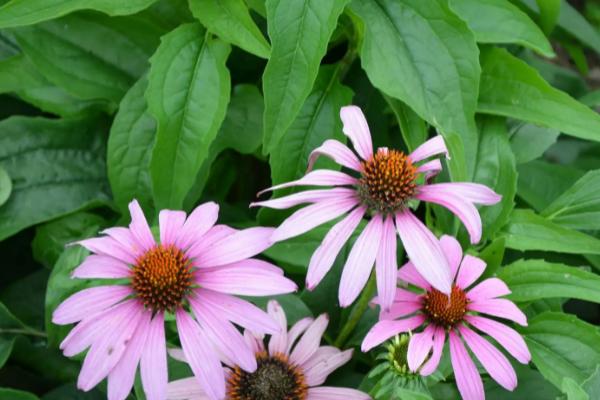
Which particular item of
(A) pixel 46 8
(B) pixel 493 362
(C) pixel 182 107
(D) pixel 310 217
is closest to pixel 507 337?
(B) pixel 493 362

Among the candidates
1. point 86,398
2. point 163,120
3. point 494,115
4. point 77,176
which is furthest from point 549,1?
point 86,398

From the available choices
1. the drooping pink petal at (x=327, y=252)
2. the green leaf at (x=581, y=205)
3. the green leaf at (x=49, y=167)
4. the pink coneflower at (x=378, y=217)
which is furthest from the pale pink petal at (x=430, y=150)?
the green leaf at (x=49, y=167)

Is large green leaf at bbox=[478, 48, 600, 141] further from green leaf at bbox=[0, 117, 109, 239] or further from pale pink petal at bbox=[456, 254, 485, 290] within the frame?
green leaf at bbox=[0, 117, 109, 239]

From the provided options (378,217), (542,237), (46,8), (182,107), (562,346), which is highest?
(46,8)

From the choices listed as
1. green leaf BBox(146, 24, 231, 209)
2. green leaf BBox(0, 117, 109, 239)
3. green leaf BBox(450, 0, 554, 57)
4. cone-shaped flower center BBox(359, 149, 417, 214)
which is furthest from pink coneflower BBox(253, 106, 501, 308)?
green leaf BBox(0, 117, 109, 239)

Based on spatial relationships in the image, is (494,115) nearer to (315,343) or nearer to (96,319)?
(315,343)

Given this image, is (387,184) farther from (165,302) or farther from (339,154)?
(165,302)

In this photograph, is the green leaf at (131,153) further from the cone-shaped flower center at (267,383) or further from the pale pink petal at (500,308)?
the pale pink petal at (500,308)
